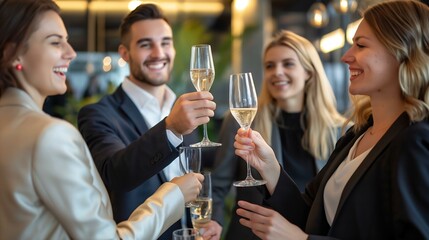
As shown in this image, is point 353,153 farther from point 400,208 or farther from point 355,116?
point 400,208

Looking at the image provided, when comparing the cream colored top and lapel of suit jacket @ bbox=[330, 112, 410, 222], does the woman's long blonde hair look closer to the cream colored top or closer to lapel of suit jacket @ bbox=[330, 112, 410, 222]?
the cream colored top

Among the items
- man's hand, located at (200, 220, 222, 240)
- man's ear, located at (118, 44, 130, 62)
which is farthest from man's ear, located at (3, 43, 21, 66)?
man's ear, located at (118, 44, 130, 62)

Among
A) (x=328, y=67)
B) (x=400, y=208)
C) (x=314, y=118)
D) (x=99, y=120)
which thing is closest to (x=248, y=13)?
(x=328, y=67)

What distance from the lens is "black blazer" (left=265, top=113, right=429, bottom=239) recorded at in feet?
5.10

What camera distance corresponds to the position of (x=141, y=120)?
2.66m

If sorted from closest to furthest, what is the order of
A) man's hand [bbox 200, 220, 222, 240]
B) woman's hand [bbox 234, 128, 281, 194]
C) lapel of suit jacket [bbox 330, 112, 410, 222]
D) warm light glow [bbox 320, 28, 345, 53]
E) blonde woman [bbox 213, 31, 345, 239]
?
lapel of suit jacket [bbox 330, 112, 410, 222] → man's hand [bbox 200, 220, 222, 240] → woman's hand [bbox 234, 128, 281, 194] → blonde woman [bbox 213, 31, 345, 239] → warm light glow [bbox 320, 28, 345, 53]

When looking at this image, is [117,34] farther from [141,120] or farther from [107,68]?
[141,120]

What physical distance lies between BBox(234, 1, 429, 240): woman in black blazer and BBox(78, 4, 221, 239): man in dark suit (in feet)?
0.81

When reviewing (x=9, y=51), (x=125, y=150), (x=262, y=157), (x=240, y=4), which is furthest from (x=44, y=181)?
(x=240, y=4)

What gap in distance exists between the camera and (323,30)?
37.0ft

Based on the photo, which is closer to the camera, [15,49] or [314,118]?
[15,49]

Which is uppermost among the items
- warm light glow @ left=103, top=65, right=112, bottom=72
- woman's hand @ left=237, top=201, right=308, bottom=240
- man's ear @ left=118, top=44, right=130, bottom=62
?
warm light glow @ left=103, top=65, right=112, bottom=72

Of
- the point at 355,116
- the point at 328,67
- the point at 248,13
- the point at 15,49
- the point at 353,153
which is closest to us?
the point at 15,49

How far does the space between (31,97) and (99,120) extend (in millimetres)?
996
